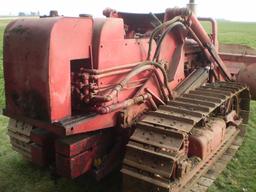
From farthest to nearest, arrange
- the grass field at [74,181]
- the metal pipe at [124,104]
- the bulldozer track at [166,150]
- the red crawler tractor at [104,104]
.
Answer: the grass field at [74,181] → the metal pipe at [124,104] → the bulldozer track at [166,150] → the red crawler tractor at [104,104]

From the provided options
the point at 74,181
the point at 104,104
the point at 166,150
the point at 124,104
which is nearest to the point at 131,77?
the point at 124,104

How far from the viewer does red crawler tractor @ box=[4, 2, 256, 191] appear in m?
3.66

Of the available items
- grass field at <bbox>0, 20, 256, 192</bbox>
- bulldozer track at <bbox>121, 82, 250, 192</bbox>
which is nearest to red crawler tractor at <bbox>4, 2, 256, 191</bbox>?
bulldozer track at <bbox>121, 82, 250, 192</bbox>

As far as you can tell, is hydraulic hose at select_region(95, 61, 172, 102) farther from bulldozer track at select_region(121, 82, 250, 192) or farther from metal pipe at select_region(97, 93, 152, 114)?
bulldozer track at select_region(121, 82, 250, 192)

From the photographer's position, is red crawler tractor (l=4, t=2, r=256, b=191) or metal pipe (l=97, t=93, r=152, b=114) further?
metal pipe (l=97, t=93, r=152, b=114)

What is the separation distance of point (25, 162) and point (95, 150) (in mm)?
1788

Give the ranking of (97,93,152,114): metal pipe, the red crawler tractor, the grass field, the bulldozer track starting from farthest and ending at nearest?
the grass field, (97,93,152,114): metal pipe, the bulldozer track, the red crawler tractor

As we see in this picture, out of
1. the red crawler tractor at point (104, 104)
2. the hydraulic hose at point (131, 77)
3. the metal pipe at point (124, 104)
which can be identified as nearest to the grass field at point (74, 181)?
the red crawler tractor at point (104, 104)

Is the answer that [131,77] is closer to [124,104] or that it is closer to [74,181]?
[124,104]

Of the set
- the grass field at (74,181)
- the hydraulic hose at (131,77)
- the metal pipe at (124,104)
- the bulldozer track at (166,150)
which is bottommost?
the grass field at (74,181)

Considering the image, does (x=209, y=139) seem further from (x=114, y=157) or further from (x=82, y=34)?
(x=82, y=34)

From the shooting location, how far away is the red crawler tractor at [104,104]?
366 cm

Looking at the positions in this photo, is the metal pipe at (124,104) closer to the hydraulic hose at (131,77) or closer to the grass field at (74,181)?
the hydraulic hose at (131,77)

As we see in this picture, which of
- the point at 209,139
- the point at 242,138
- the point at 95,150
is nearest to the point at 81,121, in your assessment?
the point at 95,150
